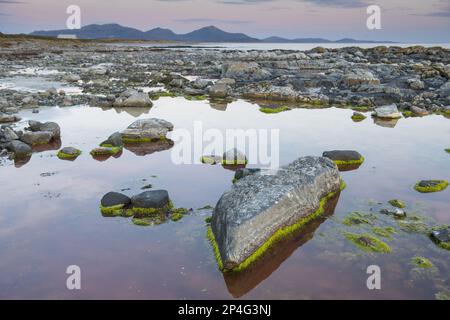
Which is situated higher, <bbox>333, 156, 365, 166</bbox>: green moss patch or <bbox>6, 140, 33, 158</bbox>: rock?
<bbox>6, 140, 33, 158</bbox>: rock

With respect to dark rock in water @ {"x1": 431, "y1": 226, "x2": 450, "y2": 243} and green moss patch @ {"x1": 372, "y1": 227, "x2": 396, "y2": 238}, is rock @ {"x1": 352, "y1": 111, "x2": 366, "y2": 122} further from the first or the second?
dark rock in water @ {"x1": 431, "y1": 226, "x2": 450, "y2": 243}

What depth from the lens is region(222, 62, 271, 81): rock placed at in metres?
34.6

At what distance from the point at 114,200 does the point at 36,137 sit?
6.64 m

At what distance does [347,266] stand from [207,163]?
20.8ft

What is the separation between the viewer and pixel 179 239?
A: 319 inches

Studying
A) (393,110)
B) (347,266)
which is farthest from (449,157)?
(347,266)

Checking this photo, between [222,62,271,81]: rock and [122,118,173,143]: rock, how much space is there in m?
19.4

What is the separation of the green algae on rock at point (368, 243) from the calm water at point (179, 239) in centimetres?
20

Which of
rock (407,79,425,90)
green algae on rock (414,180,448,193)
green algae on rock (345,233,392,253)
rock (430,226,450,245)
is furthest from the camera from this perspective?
rock (407,79,425,90)

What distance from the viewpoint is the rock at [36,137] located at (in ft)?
47.0

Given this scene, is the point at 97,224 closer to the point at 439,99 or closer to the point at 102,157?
the point at 102,157

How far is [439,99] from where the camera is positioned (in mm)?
24500

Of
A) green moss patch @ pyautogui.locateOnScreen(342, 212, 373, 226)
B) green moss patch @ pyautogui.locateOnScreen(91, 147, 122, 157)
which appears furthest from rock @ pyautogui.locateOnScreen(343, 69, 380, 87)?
green moss patch @ pyautogui.locateOnScreen(342, 212, 373, 226)

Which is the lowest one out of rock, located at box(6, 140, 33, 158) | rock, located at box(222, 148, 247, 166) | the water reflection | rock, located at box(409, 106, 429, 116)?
the water reflection
